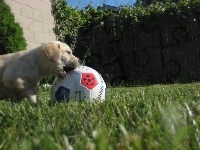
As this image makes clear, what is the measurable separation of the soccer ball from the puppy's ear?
54cm

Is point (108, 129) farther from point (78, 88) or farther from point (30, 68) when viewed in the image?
point (30, 68)

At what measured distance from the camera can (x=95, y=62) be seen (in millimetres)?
15578

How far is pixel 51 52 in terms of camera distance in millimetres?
5551

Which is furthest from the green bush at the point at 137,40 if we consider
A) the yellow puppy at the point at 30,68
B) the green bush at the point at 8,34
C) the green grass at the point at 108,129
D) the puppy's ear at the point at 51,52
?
the green grass at the point at 108,129

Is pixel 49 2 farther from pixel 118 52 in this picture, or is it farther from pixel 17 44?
pixel 17 44

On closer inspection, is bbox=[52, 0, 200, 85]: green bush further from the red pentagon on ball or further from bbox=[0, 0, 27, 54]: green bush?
the red pentagon on ball

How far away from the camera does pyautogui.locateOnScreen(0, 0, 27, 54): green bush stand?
32.3 ft

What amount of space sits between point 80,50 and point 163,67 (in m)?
2.94

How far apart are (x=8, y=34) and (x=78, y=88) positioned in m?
5.46

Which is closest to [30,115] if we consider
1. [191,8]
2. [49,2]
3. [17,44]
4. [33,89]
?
[33,89]

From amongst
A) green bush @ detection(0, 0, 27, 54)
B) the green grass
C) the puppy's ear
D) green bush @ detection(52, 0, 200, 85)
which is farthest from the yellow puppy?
green bush @ detection(52, 0, 200, 85)

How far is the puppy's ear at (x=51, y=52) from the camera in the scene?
555 cm

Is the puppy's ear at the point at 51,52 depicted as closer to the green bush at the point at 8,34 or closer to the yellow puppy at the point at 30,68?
the yellow puppy at the point at 30,68

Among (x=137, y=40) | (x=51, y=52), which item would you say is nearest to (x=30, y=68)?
(x=51, y=52)
